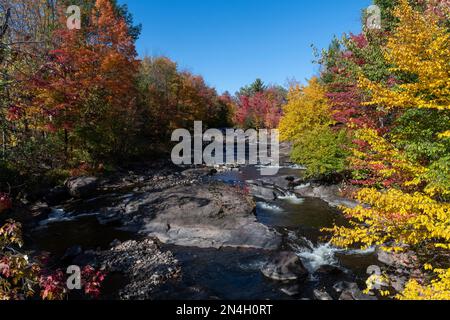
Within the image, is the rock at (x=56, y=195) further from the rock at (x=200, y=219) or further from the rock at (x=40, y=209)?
the rock at (x=200, y=219)

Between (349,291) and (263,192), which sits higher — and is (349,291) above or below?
below

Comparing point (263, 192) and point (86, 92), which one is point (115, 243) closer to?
point (263, 192)

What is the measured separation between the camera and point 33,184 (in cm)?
1759

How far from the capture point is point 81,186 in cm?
1867

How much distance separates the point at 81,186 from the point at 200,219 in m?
8.91

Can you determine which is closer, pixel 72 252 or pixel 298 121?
pixel 72 252

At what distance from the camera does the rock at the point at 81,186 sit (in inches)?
727

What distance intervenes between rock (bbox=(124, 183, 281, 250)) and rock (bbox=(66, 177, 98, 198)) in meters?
4.34

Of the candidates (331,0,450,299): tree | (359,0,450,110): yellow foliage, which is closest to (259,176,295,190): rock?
(331,0,450,299): tree

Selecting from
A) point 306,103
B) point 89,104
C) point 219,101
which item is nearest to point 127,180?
point 89,104

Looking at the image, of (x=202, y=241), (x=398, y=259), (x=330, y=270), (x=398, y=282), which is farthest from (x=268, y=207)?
(x=398, y=282)

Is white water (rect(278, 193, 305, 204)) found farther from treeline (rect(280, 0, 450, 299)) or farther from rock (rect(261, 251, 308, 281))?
rock (rect(261, 251, 308, 281))

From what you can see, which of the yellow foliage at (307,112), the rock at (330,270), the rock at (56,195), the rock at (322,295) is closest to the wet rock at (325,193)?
the rock at (330,270)

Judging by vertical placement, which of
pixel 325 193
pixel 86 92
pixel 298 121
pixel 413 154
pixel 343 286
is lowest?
pixel 343 286
